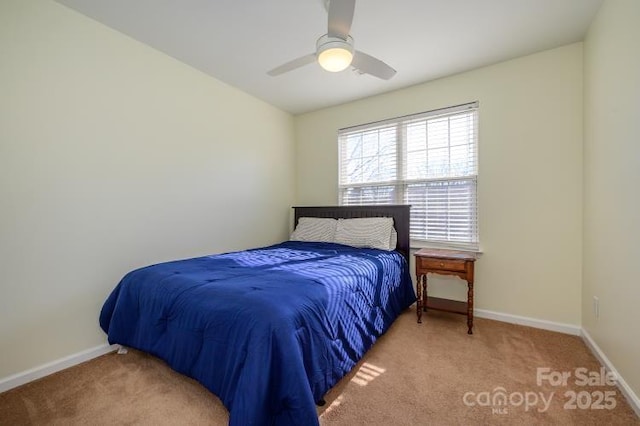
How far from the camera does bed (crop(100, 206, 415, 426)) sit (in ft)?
3.88

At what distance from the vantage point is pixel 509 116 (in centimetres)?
258

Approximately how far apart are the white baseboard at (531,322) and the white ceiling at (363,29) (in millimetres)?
2418

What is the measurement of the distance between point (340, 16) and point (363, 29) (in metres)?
0.73

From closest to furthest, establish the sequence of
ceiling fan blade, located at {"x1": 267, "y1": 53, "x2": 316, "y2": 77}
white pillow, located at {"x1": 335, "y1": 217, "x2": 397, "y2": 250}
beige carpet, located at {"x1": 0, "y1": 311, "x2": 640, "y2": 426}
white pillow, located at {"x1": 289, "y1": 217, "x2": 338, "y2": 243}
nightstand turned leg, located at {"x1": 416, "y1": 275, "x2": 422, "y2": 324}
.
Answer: beige carpet, located at {"x1": 0, "y1": 311, "x2": 640, "y2": 426}, ceiling fan blade, located at {"x1": 267, "y1": 53, "x2": 316, "y2": 77}, nightstand turned leg, located at {"x1": 416, "y1": 275, "x2": 422, "y2": 324}, white pillow, located at {"x1": 335, "y1": 217, "x2": 397, "y2": 250}, white pillow, located at {"x1": 289, "y1": 217, "x2": 338, "y2": 243}

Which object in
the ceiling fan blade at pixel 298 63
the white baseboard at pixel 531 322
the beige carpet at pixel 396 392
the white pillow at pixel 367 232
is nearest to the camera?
the beige carpet at pixel 396 392

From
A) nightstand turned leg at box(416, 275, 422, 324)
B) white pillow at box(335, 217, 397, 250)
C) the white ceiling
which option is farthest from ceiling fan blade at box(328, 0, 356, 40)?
nightstand turned leg at box(416, 275, 422, 324)

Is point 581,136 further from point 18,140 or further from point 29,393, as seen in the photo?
point 29,393

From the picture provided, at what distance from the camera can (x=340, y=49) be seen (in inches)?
66.0

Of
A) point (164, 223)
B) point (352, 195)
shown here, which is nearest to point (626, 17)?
point (352, 195)

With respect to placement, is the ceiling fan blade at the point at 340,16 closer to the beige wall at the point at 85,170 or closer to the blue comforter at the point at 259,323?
the blue comforter at the point at 259,323

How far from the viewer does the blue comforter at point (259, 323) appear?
3.88 ft

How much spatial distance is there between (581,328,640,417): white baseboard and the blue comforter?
1.38m

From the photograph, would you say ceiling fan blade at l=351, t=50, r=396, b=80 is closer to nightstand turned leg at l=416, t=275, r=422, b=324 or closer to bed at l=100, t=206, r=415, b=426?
bed at l=100, t=206, r=415, b=426

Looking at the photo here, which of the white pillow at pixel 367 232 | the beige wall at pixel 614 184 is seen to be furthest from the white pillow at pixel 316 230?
the beige wall at pixel 614 184
